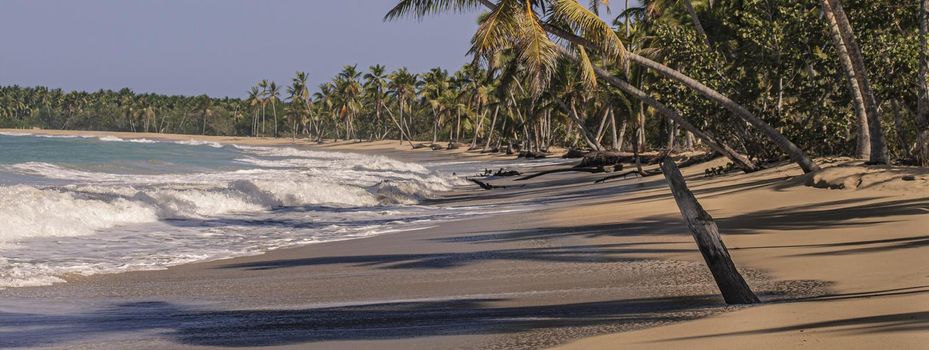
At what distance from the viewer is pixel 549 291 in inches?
318

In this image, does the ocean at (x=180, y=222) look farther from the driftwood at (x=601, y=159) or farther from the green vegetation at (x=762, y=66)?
the driftwood at (x=601, y=159)

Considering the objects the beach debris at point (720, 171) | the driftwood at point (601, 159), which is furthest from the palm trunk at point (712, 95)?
the driftwood at point (601, 159)

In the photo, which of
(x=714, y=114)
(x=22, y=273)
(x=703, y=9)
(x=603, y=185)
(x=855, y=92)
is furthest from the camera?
(x=703, y=9)

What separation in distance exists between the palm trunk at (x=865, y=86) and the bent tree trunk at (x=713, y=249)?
1179 cm

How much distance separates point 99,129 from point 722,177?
181 m

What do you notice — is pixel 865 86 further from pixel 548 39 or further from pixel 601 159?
pixel 601 159

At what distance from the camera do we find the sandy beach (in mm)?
5832

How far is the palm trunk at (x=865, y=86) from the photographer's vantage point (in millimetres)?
17125

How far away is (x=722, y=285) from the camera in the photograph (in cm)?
670

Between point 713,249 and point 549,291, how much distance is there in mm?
1743

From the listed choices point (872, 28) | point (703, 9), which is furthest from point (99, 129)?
point (872, 28)

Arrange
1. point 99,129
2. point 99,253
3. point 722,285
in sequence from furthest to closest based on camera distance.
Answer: point 99,129
point 99,253
point 722,285

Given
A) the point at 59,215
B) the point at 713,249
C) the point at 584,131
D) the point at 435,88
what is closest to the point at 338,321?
the point at 713,249

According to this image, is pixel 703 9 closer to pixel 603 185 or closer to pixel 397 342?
pixel 603 185
